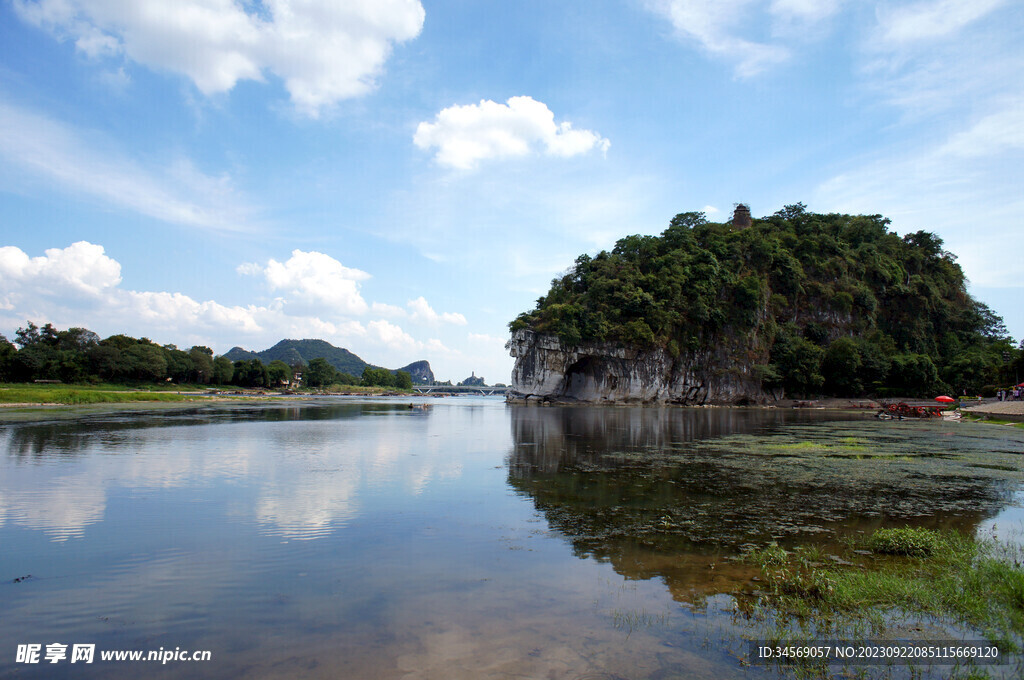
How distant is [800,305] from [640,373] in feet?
108

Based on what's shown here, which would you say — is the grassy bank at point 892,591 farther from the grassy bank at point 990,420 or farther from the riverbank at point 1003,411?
the riverbank at point 1003,411

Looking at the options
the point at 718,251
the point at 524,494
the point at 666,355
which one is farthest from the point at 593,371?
the point at 524,494

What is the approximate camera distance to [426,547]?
9367 mm

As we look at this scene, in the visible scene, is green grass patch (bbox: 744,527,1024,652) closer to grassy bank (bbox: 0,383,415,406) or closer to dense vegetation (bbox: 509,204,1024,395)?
grassy bank (bbox: 0,383,415,406)

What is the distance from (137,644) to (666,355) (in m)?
78.9

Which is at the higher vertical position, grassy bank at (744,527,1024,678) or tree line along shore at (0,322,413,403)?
tree line along shore at (0,322,413,403)

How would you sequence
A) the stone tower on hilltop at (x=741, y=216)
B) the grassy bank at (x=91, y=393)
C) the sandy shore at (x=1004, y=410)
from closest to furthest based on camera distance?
the sandy shore at (x=1004, y=410)
the grassy bank at (x=91, y=393)
the stone tower on hilltop at (x=741, y=216)

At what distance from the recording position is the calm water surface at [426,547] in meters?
5.65

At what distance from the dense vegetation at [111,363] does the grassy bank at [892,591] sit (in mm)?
90519

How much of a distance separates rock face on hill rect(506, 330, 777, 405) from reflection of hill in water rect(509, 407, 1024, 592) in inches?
2059

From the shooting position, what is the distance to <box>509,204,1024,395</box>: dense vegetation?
3012 inches

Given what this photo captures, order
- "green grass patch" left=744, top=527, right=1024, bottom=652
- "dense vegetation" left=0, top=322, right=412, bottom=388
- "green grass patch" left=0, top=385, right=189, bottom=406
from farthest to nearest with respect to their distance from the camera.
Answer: "dense vegetation" left=0, top=322, right=412, bottom=388
"green grass patch" left=0, top=385, right=189, bottom=406
"green grass patch" left=744, top=527, right=1024, bottom=652

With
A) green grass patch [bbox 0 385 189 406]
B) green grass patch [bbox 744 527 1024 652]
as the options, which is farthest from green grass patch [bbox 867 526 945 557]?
green grass patch [bbox 0 385 189 406]

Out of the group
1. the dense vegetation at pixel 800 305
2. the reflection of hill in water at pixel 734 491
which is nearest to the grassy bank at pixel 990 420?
the reflection of hill in water at pixel 734 491
